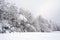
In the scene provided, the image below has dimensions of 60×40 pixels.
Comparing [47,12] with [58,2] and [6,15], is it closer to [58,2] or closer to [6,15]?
[58,2]

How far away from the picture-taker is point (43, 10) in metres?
12.4

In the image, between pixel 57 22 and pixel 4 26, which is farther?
pixel 57 22

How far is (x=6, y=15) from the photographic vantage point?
7723 mm

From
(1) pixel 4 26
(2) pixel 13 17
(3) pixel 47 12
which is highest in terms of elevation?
(3) pixel 47 12

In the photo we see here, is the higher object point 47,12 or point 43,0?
point 43,0

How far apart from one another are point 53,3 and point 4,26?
7012 mm

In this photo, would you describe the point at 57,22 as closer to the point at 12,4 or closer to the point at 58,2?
the point at 58,2

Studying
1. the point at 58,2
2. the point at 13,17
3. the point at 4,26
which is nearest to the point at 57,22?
the point at 58,2
